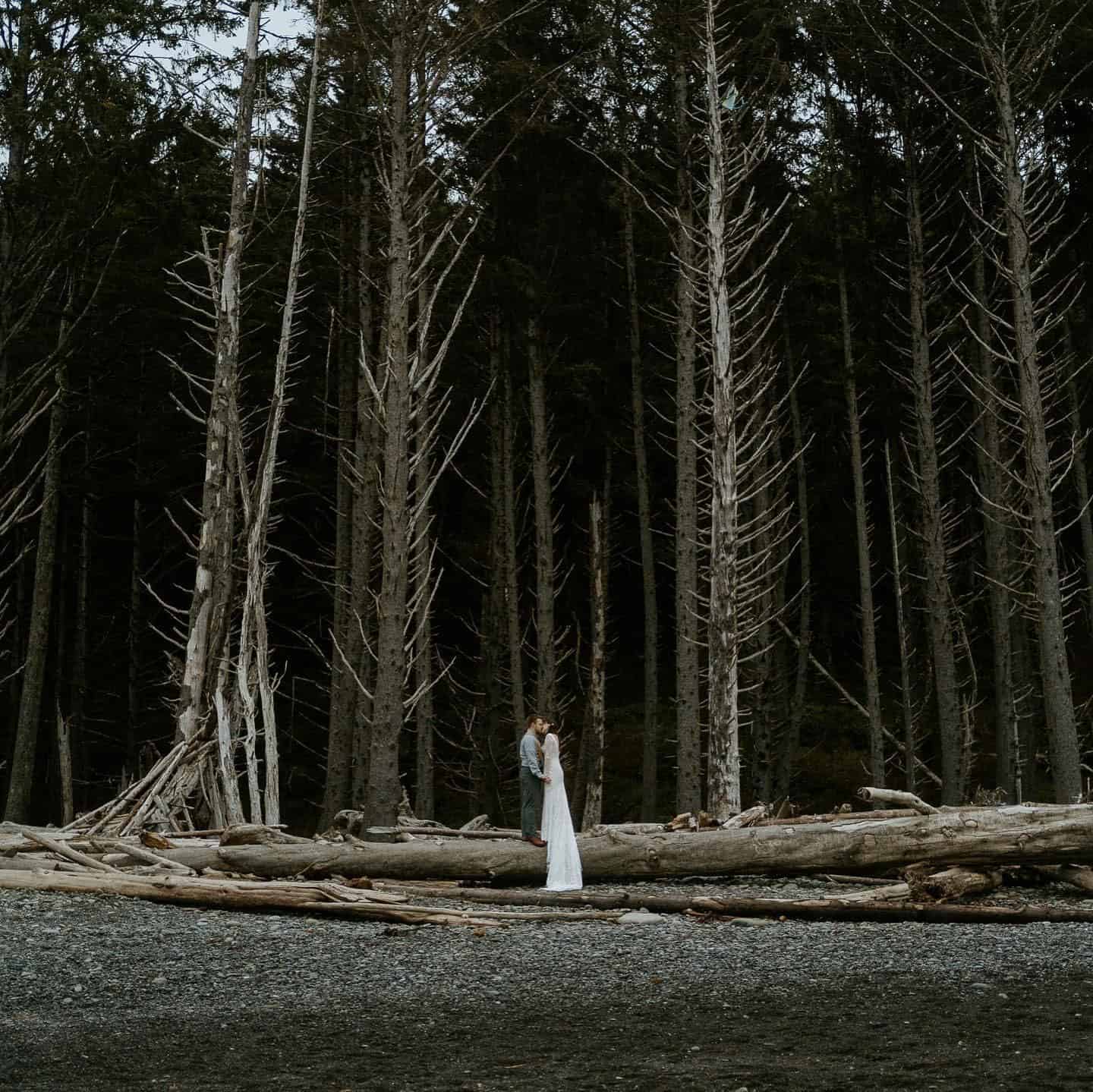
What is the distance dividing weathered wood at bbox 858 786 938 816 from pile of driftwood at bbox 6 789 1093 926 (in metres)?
0.02

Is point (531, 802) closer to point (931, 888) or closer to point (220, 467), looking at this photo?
point (931, 888)

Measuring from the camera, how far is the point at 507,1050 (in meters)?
6.01

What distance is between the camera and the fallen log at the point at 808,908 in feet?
32.4

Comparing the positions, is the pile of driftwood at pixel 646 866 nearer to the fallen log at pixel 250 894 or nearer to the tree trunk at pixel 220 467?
the fallen log at pixel 250 894

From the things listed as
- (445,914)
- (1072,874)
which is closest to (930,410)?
(1072,874)

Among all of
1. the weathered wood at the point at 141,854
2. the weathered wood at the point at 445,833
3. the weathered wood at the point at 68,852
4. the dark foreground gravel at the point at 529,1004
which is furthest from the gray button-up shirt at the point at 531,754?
the weathered wood at the point at 68,852

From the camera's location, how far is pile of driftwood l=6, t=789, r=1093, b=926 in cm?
1017

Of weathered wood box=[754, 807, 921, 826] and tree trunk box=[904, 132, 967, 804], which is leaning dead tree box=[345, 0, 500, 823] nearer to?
weathered wood box=[754, 807, 921, 826]

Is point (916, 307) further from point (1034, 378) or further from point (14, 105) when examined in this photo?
point (14, 105)

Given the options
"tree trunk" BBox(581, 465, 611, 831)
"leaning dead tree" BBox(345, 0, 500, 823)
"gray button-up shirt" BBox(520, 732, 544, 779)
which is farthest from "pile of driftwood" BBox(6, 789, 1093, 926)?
"tree trunk" BBox(581, 465, 611, 831)

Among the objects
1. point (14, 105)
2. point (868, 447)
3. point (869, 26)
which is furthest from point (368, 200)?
point (868, 447)

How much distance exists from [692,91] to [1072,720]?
37.0 feet

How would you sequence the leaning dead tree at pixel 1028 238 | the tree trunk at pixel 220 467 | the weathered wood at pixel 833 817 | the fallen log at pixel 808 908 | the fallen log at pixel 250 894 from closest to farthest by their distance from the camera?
the fallen log at pixel 250 894, the fallen log at pixel 808 908, the weathered wood at pixel 833 817, the tree trunk at pixel 220 467, the leaning dead tree at pixel 1028 238

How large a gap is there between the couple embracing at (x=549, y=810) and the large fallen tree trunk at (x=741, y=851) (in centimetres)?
29
